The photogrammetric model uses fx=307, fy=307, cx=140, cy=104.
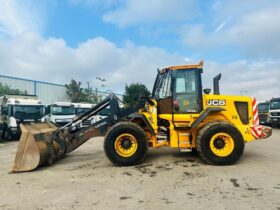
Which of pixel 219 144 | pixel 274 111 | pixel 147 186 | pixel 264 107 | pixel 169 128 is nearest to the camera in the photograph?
pixel 147 186

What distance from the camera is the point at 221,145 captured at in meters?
8.01

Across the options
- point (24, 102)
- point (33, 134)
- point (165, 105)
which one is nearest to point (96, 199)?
point (33, 134)

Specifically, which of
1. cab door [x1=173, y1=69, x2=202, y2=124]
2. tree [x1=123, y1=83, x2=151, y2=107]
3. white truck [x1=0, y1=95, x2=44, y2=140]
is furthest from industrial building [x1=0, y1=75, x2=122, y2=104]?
cab door [x1=173, y1=69, x2=202, y2=124]

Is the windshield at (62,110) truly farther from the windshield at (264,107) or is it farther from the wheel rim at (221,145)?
the wheel rim at (221,145)

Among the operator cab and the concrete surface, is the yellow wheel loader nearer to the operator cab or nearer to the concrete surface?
the operator cab

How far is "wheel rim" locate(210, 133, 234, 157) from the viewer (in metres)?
7.95

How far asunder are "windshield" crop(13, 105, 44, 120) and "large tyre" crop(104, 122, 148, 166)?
11.9 m

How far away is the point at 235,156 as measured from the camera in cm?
794

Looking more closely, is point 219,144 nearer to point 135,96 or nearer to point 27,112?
point 135,96

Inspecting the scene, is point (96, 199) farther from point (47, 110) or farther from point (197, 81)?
point (47, 110)

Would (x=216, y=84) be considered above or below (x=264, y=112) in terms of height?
above

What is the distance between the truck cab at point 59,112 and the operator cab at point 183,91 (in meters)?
14.0

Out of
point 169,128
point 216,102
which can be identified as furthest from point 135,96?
point 216,102

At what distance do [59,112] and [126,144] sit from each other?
47.9 feet
